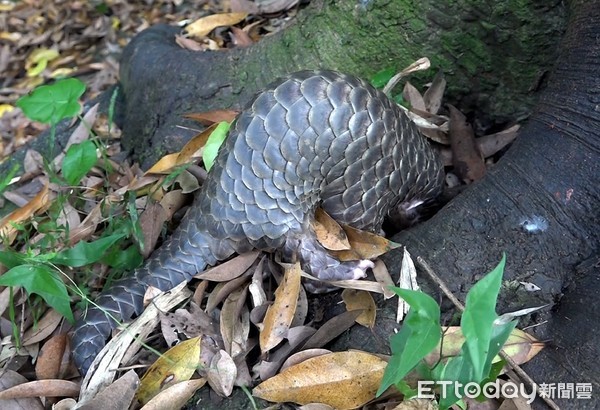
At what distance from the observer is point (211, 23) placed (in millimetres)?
2748

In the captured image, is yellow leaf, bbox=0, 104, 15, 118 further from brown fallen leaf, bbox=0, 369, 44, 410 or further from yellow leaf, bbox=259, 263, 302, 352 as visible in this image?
yellow leaf, bbox=259, 263, 302, 352

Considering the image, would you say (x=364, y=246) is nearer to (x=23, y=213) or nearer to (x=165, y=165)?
(x=165, y=165)

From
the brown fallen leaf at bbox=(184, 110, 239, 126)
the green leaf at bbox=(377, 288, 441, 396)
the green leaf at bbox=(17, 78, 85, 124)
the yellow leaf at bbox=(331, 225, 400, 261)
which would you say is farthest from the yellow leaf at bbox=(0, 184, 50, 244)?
the green leaf at bbox=(377, 288, 441, 396)

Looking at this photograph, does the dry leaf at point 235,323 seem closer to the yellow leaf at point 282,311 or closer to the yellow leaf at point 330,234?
the yellow leaf at point 282,311

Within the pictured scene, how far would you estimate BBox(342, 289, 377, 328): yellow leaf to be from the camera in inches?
57.9

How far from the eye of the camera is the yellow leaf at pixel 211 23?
2.74 m

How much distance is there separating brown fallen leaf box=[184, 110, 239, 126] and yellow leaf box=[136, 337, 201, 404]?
33.0 inches

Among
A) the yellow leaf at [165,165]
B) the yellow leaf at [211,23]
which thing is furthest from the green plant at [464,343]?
the yellow leaf at [211,23]

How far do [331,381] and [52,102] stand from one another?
1.12 meters

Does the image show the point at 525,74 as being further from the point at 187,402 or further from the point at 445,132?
the point at 187,402

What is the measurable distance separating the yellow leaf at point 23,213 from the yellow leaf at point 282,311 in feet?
2.93

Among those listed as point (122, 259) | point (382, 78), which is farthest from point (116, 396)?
point (382, 78)

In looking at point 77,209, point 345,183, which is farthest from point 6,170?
point 345,183

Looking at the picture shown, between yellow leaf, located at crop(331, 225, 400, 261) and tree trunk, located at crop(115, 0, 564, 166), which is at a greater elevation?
tree trunk, located at crop(115, 0, 564, 166)
